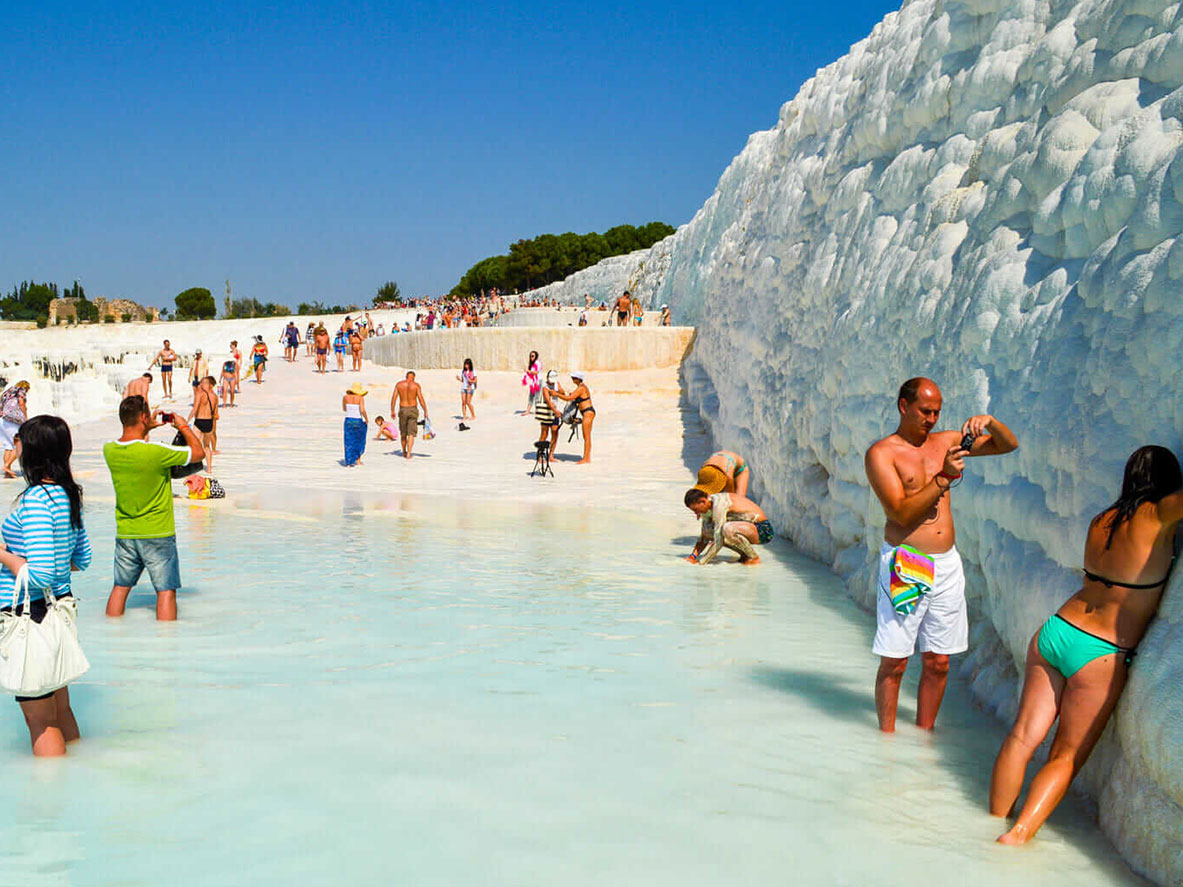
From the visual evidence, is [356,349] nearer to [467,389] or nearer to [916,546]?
[467,389]

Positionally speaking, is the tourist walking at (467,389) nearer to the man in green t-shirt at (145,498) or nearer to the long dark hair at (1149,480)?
the man in green t-shirt at (145,498)

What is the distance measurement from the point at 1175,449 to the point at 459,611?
4.30 m

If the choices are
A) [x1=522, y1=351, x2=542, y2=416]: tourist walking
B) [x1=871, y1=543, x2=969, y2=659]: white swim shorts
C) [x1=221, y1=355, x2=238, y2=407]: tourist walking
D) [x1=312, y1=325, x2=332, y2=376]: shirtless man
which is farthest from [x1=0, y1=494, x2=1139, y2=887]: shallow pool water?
[x1=312, y1=325, x2=332, y2=376]: shirtless man

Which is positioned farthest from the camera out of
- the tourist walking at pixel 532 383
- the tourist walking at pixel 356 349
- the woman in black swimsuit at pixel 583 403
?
the tourist walking at pixel 356 349

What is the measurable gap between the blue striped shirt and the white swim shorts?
10.2 feet

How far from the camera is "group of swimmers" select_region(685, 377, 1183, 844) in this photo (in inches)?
121

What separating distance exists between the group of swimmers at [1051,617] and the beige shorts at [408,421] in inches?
467

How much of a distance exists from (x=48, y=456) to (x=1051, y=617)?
11.8 feet

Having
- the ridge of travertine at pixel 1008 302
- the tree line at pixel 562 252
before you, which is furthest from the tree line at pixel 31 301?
the ridge of travertine at pixel 1008 302

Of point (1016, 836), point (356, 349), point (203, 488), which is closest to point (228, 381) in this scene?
point (356, 349)

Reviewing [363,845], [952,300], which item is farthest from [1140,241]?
[363,845]

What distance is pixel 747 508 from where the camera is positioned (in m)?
8.34

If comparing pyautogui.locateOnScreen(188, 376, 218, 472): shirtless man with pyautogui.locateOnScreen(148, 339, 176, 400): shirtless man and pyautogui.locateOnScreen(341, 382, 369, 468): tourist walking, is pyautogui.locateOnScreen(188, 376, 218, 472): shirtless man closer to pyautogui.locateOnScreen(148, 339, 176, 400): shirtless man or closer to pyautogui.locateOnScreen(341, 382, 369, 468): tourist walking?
pyautogui.locateOnScreen(341, 382, 369, 468): tourist walking

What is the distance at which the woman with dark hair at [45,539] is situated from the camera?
365cm
